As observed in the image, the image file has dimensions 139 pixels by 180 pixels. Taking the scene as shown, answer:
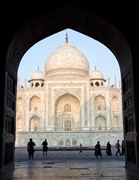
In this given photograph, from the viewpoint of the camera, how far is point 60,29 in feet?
34.4

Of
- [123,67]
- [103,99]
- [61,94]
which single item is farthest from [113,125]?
[123,67]

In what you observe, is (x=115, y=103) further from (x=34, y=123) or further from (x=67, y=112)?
(x=34, y=123)

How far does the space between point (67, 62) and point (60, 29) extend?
30757mm

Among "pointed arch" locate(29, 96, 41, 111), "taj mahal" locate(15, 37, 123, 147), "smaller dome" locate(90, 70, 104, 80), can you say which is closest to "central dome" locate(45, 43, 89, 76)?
"taj mahal" locate(15, 37, 123, 147)

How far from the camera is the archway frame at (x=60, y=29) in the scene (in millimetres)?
8698

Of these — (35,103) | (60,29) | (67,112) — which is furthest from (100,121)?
(60,29)

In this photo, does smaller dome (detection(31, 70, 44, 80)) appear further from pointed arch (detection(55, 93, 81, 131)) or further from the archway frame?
the archway frame

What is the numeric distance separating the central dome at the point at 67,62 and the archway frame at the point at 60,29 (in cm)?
3001

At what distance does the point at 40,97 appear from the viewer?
37.6 m

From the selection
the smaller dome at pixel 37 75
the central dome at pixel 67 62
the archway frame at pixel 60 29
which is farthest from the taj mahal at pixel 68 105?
the archway frame at pixel 60 29

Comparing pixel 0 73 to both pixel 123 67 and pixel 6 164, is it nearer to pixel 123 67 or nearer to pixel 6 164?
pixel 6 164

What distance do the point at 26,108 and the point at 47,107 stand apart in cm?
301

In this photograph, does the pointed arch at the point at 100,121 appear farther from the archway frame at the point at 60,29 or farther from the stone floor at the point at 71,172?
the archway frame at the point at 60,29

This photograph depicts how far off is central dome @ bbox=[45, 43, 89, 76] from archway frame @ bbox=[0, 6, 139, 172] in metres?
30.0
